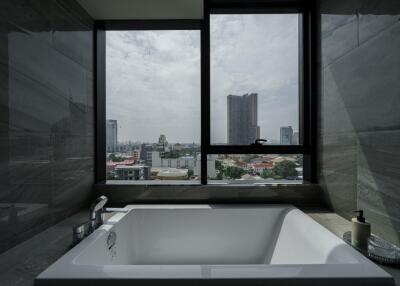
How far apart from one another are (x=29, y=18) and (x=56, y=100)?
42 cm

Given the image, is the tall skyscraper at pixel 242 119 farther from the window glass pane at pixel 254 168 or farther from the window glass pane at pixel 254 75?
the window glass pane at pixel 254 168

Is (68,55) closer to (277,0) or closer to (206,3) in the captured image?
(206,3)

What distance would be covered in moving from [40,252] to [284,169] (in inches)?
65.7

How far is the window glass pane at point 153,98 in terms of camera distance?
78.9 inches

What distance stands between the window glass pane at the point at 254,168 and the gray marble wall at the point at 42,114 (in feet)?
3.20

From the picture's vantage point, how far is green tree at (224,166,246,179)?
2.01 m

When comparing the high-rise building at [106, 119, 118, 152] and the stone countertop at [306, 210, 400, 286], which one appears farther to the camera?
the high-rise building at [106, 119, 118, 152]

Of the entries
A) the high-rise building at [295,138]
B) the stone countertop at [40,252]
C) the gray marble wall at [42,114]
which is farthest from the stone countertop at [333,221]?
the gray marble wall at [42,114]

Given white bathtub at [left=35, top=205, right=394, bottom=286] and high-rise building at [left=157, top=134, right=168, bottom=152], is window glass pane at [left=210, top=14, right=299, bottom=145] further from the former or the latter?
white bathtub at [left=35, top=205, right=394, bottom=286]

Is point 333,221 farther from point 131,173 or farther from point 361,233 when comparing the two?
point 131,173

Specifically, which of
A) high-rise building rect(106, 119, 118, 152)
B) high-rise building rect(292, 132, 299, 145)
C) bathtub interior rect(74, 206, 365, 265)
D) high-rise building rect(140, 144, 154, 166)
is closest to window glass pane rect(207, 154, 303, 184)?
high-rise building rect(292, 132, 299, 145)

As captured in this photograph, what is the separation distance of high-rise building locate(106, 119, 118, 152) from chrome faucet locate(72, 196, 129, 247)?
74cm

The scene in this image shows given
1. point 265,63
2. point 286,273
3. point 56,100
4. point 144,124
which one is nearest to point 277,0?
point 265,63

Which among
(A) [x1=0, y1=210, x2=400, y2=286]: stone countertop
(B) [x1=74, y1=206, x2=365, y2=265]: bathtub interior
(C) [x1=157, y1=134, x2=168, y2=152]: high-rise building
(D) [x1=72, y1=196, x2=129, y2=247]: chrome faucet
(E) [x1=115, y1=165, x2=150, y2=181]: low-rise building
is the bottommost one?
(B) [x1=74, y1=206, x2=365, y2=265]: bathtub interior
